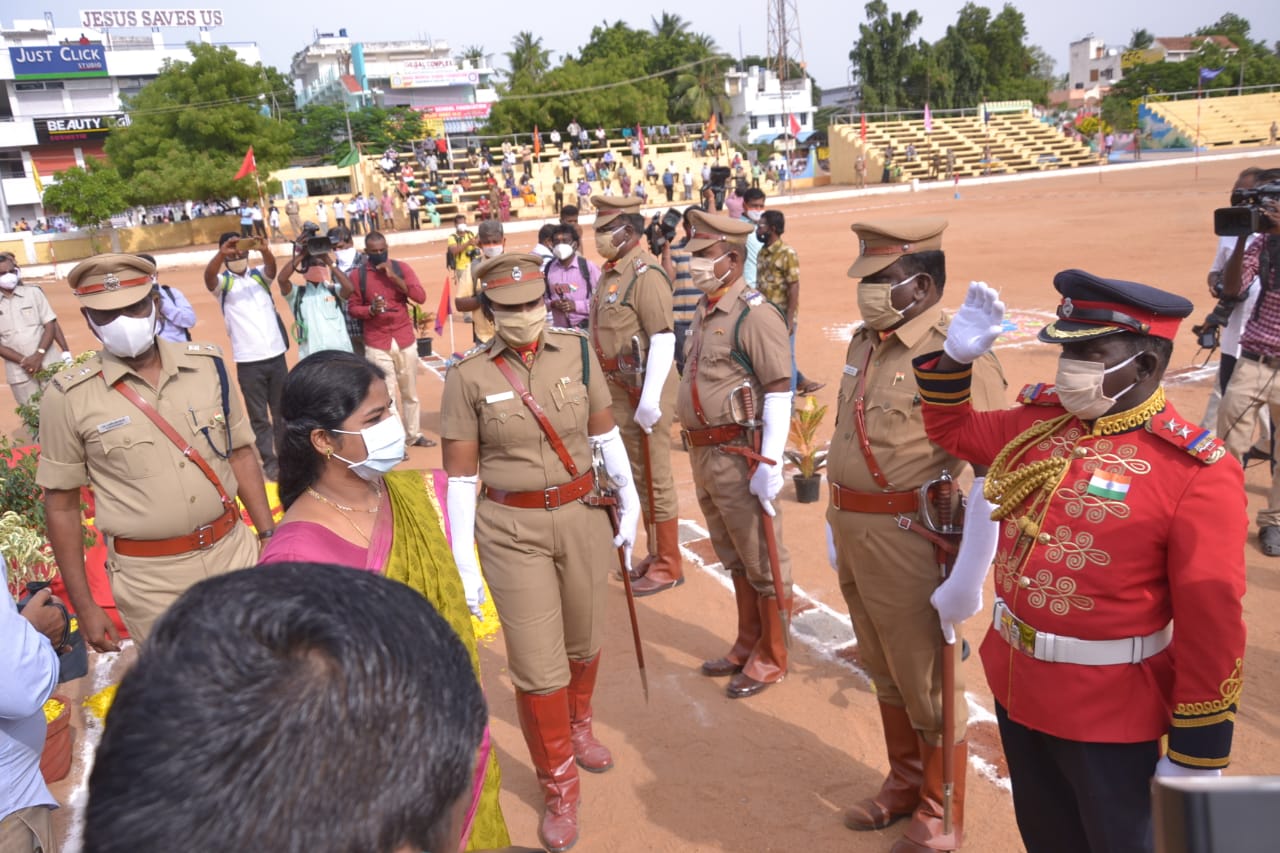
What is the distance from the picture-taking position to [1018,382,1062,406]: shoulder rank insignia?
2.84 m

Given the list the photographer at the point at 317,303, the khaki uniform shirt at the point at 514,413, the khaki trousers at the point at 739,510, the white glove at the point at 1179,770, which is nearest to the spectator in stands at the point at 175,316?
the photographer at the point at 317,303

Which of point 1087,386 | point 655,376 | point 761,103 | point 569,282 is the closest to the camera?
point 1087,386

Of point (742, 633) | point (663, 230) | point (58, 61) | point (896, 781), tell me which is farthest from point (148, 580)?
point (58, 61)

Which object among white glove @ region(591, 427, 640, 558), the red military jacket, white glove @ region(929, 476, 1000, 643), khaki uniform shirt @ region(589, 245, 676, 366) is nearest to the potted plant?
khaki uniform shirt @ region(589, 245, 676, 366)

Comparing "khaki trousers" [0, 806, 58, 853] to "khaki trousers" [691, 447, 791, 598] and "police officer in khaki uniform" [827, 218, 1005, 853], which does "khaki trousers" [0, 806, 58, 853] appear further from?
"khaki trousers" [691, 447, 791, 598]

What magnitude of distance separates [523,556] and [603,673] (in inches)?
67.2

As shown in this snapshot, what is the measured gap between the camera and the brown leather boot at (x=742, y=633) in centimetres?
511

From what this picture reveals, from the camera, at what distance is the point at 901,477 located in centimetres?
350

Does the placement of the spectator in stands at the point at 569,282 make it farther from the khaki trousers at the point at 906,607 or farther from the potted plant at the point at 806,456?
the khaki trousers at the point at 906,607

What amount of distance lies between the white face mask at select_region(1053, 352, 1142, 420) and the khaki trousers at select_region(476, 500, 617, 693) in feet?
7.17

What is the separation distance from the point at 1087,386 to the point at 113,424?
3749mm

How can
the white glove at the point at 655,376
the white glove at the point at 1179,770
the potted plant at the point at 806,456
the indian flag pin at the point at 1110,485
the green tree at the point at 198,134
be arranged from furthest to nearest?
the green tree at the point at 198,134
the potted plant at the point at 806,456
the white glove at the point at 655,376
the indian flag pin at the point at 1110,485
the white glove at the point at 1179,770

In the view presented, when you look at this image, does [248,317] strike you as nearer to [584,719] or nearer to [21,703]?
[584,719]

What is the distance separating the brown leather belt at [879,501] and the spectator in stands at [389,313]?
19.9ft
